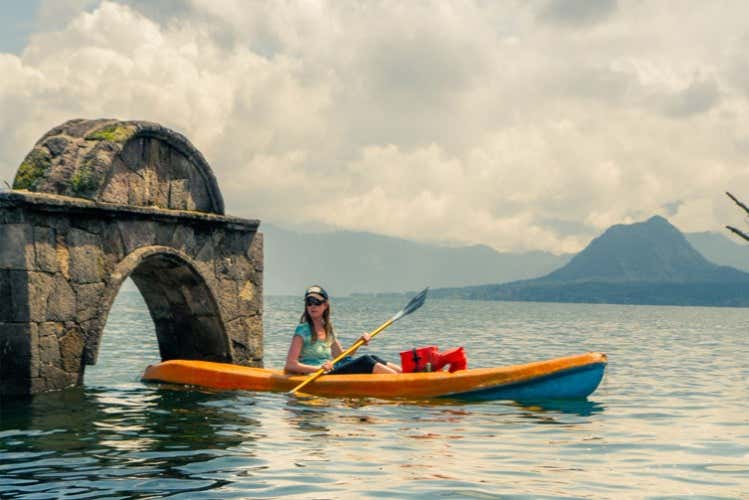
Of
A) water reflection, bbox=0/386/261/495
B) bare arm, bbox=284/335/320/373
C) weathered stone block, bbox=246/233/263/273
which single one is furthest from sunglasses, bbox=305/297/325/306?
weathered stone block, bbox=246/233/263/273

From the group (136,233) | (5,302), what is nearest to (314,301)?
(136,233)

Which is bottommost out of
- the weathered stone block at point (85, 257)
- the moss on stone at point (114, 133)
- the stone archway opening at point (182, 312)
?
the stone archway opening at point (182, 312)

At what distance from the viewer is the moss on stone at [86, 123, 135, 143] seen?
11.9 meters

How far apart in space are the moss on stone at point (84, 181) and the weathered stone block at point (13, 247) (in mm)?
1130

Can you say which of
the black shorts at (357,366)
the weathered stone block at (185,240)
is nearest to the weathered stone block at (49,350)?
the weathered stone block at (185,240)

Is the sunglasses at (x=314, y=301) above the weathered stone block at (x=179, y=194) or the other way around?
the other way around

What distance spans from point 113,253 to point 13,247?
5.23 ft

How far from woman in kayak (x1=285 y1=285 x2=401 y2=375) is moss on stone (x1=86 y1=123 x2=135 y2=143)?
3.22 m

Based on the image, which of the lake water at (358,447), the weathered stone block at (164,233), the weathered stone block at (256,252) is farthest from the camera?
the weathered stone block at (256,252)

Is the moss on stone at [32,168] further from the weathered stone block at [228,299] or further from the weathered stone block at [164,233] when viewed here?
the weathered stone block at [228,299]

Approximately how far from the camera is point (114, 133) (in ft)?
39.4

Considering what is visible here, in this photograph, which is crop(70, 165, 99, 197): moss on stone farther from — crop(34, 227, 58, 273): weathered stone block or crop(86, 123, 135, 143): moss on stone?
crop(34, 227, 58, 273): weathered stone block

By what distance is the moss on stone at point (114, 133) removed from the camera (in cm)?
1189

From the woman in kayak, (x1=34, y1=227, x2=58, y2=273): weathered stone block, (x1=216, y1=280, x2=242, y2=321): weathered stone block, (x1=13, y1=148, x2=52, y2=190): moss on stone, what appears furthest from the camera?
(x1=216, y1=280, x2=242, y2=321): weathered stone block
